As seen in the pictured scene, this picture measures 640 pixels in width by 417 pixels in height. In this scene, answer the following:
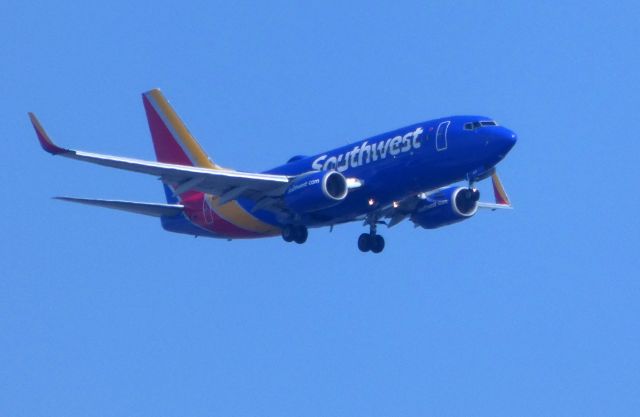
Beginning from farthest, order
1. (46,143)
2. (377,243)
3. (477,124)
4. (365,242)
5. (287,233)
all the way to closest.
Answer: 1. (365,242)
2. (377,243)
3. (287,233)
4. (477,124)
5. (46,143)

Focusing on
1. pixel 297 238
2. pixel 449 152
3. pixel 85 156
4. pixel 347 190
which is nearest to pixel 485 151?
pixel 449 152

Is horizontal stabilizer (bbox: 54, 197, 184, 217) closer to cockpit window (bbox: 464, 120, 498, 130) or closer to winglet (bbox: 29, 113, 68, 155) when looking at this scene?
winglet (bbox: 29, 113, 68, 155)

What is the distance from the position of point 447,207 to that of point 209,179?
10.2m

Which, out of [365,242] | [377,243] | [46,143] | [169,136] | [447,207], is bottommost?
[46,143]

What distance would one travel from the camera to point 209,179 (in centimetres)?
5666

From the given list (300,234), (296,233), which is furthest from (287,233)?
(300,234)

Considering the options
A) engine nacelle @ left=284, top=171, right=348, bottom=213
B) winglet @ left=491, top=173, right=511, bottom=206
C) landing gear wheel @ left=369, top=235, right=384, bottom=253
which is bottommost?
engine nacelle @ left=284, top=171, right=348, bottom=213

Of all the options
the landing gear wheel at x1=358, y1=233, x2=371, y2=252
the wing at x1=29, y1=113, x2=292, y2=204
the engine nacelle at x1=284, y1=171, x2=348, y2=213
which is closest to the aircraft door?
the engine nacelle at x1=284, y1=171, x2=348, y2=213

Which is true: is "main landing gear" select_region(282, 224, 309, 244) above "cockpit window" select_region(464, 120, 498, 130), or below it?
below

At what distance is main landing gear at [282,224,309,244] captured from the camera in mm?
58906

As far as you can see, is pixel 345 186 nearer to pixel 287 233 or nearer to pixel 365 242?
pixel 287 233

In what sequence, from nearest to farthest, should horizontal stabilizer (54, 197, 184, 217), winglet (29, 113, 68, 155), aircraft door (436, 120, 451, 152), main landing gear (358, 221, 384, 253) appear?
winglet (29, 113, 68, 155), aircraft door (436, 120, 451, 152), horizontal stabilizer (54, 197, 184, 217), main landing gear (358, 221, 384, 253)

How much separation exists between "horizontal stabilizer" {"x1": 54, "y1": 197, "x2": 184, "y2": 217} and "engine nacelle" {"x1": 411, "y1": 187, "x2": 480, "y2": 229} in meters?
10.9

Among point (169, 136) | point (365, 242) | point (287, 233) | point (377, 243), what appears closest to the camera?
point (287, 233)
